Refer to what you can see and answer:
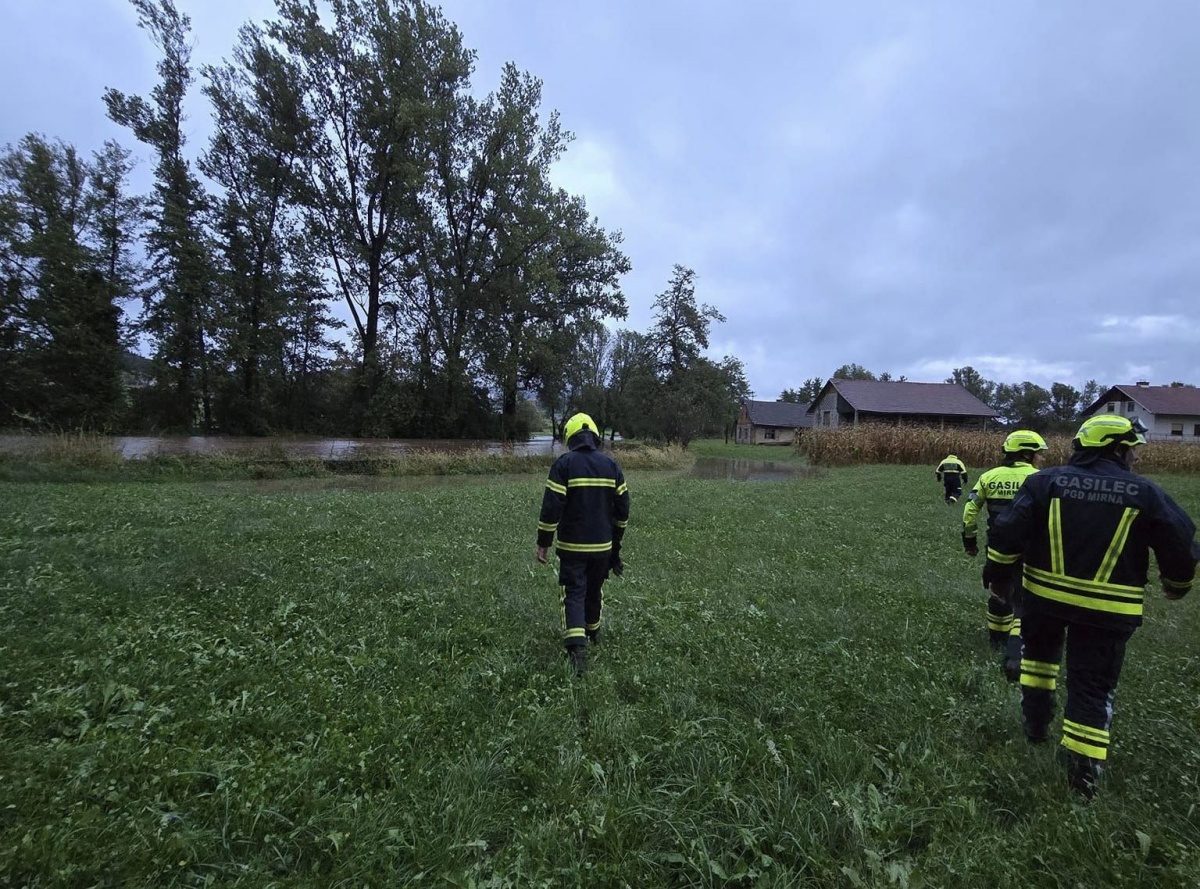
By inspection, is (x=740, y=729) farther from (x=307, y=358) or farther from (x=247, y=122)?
(x=247, y=122)

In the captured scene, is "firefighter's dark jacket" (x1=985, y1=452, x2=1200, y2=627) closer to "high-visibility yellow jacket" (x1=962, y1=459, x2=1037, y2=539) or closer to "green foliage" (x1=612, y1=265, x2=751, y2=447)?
"high-visibility yellow jacket" (x1=962, y1=459, x2=1037, y2=539)

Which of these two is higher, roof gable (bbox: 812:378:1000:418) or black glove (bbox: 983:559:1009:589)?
roof gable (bbox: 812:378:1000:418)

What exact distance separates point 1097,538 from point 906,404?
48731mm

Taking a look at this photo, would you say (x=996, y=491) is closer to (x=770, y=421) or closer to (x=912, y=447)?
(x=912, y=447)

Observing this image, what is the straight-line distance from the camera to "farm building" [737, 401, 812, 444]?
243 ft

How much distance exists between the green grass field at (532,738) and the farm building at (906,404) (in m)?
42.1

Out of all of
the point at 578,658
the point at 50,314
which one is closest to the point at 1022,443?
the point at 578,658

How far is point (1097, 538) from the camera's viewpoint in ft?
9.28

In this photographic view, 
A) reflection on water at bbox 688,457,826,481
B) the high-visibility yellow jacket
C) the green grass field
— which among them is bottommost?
reflection on water at bbox 688,457,826,481

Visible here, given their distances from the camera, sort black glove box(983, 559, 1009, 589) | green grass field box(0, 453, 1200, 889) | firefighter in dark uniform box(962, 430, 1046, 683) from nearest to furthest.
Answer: green grass field box(0, 453, 1200, 889) < black glove box(983, 559, 1009, 589) < firefighter in dark uniform box(962, 430, 1046, 683)

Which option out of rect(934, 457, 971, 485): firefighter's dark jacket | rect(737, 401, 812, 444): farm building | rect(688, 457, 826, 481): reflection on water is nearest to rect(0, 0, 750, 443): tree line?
rect(688, 457, 826, 481): reflection on water

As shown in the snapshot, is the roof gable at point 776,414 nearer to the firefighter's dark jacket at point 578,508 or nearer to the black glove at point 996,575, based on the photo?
the firefighter's dark jacket at point 578,508

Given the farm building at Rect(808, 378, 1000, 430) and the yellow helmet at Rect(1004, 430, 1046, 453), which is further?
the farm building at Rect(808, 378, 1000, 430)

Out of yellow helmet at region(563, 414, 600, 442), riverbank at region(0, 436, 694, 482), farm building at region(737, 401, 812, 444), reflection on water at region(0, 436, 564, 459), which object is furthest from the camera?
farm building at region(737, 401, 812, 444)
